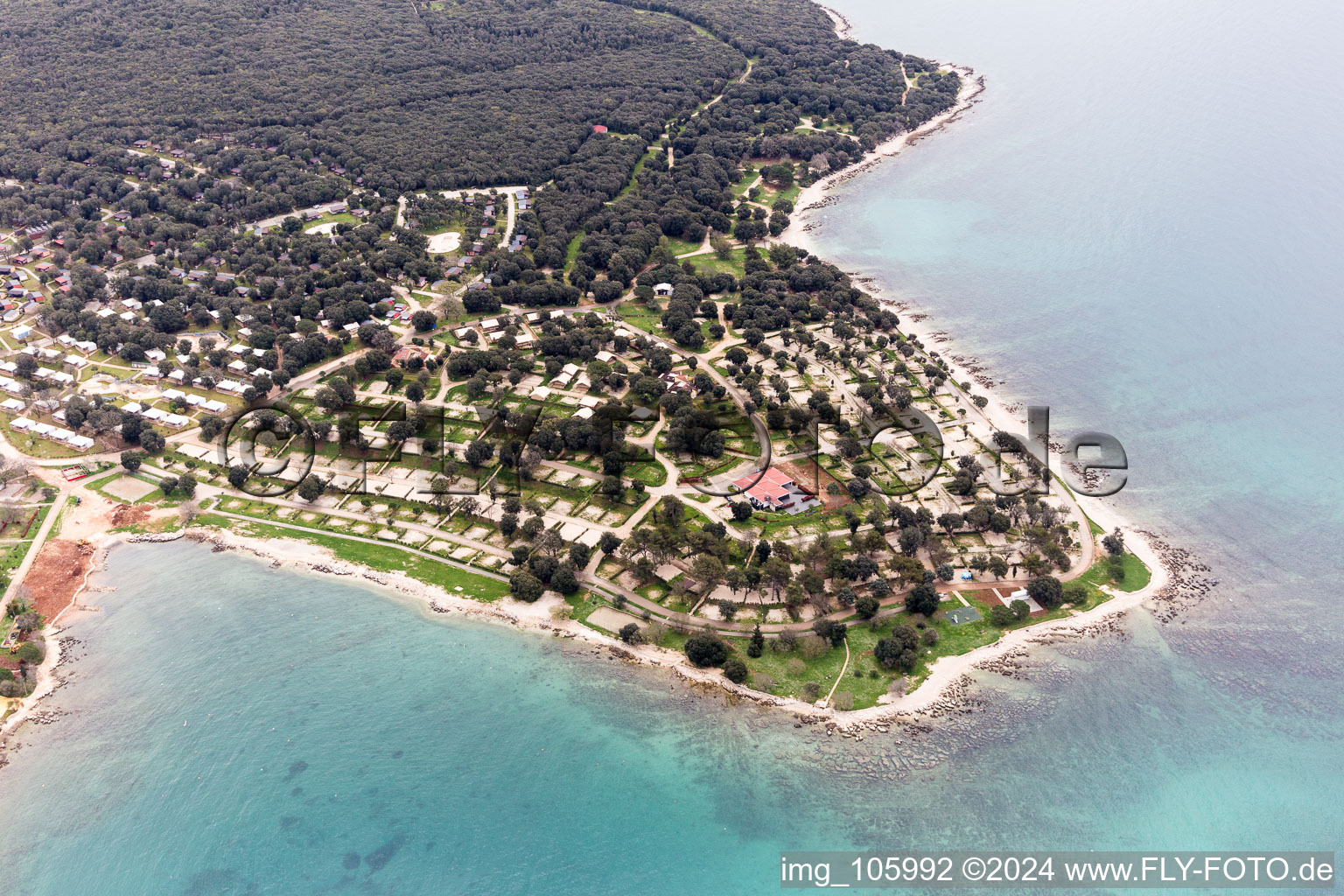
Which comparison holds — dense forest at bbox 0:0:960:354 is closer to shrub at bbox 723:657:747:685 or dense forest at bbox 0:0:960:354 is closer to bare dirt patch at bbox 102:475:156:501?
bare dirt patch at bbox 102:475:156:501

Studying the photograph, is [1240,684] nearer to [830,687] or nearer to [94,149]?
[830,687]

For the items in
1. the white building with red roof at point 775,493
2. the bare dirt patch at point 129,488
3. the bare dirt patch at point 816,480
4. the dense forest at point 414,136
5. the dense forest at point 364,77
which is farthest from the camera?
the dense forest at point 364,77

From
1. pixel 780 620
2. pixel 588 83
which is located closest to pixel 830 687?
pixel 780 620

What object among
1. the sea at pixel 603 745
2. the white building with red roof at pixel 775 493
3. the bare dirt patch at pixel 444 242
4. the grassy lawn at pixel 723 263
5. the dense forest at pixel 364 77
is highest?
the dense forest at pixel 364 77

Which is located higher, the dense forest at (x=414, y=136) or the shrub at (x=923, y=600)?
the dense forest at (x=414, y=136)

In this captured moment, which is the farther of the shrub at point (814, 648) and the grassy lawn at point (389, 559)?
the grassy lawn at point (389, 559)

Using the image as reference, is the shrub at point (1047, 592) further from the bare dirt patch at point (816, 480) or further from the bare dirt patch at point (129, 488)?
the bare dirt patch at point (129, 488)

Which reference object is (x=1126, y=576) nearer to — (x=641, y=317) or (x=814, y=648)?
(x=814, y=648)

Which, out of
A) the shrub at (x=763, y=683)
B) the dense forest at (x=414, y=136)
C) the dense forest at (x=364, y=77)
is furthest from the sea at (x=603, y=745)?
the dense forest at (x=364, y=77)
